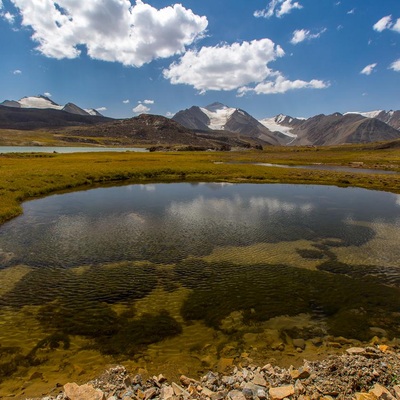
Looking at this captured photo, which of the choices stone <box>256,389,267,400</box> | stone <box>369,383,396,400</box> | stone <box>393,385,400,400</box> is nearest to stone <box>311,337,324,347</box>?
stone <box>369,383,396,400</box>

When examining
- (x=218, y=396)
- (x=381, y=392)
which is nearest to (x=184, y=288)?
(x=218, y=396)

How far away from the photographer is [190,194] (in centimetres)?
5794

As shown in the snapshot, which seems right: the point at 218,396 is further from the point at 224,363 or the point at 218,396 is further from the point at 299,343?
the point at 299,343

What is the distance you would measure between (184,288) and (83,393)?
35.4ft

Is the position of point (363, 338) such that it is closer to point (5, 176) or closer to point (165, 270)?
point (165, 270)

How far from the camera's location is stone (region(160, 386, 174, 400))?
10.6 m

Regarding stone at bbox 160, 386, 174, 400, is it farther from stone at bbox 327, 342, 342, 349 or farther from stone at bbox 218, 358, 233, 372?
stone at bbox 327, 342, 342, 349

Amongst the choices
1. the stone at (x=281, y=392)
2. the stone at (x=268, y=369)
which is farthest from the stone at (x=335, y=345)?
the stone at (x=281, y=392)

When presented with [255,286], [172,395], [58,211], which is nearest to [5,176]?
[58,211]

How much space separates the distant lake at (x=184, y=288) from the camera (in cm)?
1422

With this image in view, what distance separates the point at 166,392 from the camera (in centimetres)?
1081

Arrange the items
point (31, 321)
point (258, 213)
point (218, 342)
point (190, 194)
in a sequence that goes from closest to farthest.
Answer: point (218, 342), point (31, 321), point (258, 213), point (190, 194)

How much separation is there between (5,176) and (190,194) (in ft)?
125

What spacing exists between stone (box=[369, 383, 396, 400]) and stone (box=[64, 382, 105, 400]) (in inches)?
379
